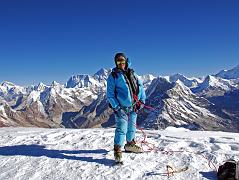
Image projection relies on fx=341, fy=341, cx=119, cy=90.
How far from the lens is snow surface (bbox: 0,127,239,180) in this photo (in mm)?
10125

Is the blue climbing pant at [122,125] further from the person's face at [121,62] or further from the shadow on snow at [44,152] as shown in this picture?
the person's face at [121,62]

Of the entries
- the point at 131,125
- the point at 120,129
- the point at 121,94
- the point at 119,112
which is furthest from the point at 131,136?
the point at 121,94

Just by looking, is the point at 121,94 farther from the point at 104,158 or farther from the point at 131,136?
the point at 104,158

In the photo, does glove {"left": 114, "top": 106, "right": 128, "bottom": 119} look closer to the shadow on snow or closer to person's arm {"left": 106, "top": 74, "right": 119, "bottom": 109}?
person's arm {"left": 106, "top": 74, "right": 119, "bottom": 109}

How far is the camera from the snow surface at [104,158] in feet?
33.2

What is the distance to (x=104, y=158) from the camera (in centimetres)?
1163

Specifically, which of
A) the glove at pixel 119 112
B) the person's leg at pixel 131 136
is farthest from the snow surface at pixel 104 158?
the glove at pixel 119 112

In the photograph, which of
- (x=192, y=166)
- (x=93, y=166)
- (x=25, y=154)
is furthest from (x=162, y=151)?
(x=25, y=154)

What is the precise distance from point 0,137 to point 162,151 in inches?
342

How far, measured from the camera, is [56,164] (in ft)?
36.6

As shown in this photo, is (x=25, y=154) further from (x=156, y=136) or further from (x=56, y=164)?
(x=156, y=136)

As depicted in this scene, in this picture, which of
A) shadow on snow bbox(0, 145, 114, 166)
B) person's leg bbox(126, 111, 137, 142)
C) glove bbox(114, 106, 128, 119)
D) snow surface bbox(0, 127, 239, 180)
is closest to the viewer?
snow surface bbox(0, 127, 239, 180)

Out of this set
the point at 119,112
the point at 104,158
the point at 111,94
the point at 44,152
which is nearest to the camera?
the point at 111,94

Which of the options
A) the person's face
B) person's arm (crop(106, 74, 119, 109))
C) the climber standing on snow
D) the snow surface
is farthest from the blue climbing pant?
the person's face
